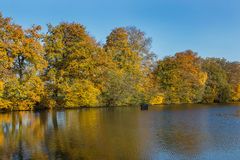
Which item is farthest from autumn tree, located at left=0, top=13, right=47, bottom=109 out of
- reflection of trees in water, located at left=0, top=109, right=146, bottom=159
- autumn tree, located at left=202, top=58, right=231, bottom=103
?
autumn tree, located at left=202, top=58, right=231, bottom=103

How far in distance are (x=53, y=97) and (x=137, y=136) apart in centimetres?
3305

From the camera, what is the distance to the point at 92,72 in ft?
175

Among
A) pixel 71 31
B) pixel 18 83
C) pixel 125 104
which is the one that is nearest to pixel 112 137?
pixel 18 83

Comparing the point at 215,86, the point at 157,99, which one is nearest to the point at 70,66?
the point at 157,99

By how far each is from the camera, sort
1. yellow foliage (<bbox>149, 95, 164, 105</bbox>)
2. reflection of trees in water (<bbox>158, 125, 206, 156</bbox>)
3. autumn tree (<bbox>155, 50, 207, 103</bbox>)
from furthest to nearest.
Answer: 1. autumn tree (<bbox>155, 50, 207, 103</bbox>)
2. yellow foliage (<bbox>149, 95, 164, 105</bbox>)
3. reflection of trees in water (<bbox>158, 125, 206, 156</bbox>)

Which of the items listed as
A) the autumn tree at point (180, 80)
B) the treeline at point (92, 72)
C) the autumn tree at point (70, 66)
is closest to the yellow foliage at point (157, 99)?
the treeline at point (92, 72)

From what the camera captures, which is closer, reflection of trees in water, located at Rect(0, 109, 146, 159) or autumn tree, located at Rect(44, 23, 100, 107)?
reflection of trees in water, located at Rect(0, 109, 146, 159)

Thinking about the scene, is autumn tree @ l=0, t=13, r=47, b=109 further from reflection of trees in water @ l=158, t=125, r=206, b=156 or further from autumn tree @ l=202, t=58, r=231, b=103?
autumn tree @ l=202, t=58, r=231, b=103

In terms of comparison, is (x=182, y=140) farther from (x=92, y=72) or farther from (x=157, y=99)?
(x=157, y=99)

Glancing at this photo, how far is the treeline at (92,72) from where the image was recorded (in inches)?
1786

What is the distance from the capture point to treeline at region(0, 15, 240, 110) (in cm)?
4538

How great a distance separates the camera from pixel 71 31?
174 ft

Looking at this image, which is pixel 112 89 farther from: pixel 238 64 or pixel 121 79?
pixel 238 64

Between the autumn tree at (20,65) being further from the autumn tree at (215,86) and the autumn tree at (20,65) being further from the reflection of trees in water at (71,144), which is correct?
the autumn tree at (215,86)
